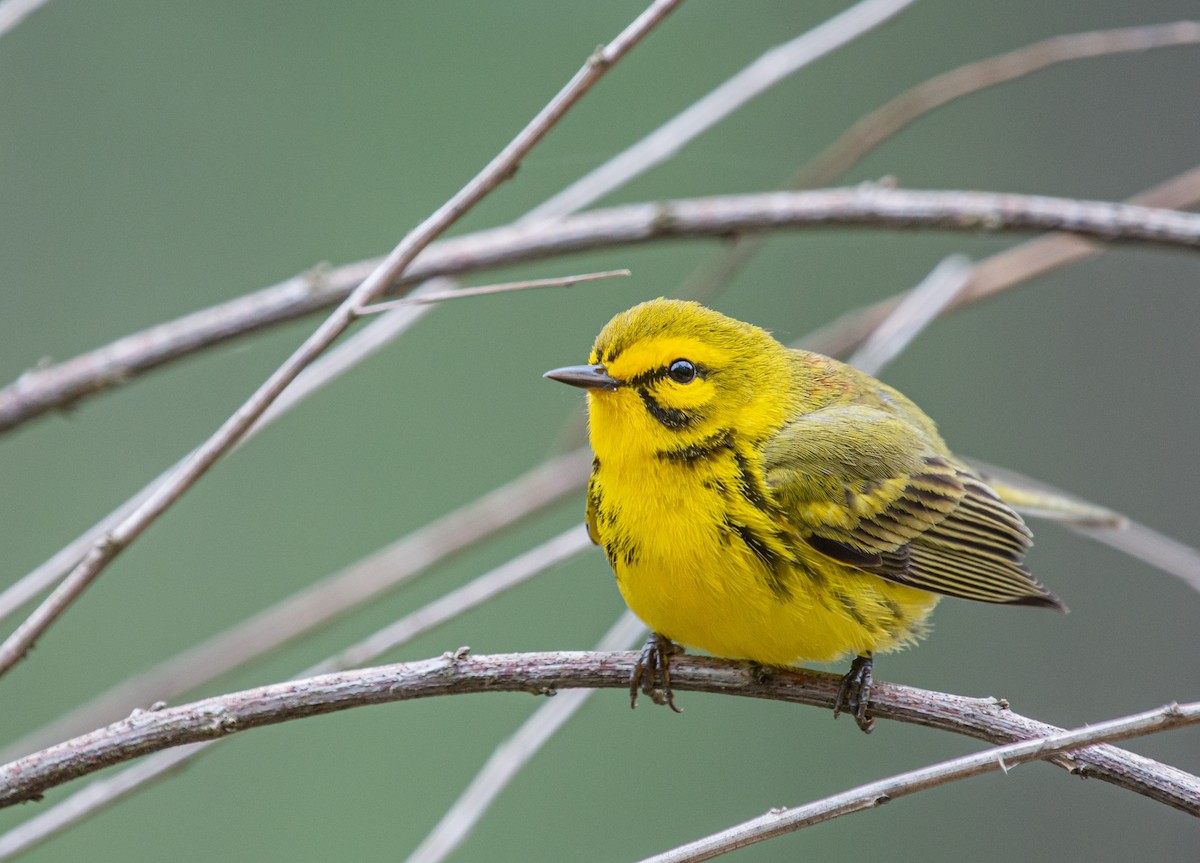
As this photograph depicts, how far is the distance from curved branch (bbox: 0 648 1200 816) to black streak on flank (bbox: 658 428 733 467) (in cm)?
62

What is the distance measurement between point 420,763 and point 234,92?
3619 millimetres

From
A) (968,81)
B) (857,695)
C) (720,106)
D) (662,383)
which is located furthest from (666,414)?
(968,81)

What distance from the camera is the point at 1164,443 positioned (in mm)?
6531

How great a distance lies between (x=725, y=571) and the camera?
2820mm

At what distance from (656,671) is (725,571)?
285mm

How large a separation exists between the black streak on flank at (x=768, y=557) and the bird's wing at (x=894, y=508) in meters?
0.12

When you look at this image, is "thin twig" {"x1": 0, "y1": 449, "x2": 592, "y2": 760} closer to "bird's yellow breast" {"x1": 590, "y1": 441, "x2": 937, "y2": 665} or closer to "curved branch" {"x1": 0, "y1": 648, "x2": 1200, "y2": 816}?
"bird's yellow breast" {"x1": 590, "y1": 441, "x2": 937, "y2": 665}

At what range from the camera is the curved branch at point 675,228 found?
10.6ft

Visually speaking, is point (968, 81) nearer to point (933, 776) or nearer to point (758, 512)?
point (758, 512)

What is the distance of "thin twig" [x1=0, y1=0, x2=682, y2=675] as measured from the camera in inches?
82.3

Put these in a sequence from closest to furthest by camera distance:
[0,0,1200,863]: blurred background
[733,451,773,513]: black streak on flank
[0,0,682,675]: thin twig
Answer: [0,0,682,675]: thin twig, [733,451,773,513]: black streak on flank, [0,0,1200,863]: blurred background

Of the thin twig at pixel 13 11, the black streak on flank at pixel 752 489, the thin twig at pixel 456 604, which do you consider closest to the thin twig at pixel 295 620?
the thin twig at pixel 456 604

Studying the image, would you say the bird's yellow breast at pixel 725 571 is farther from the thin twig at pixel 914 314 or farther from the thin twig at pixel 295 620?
the thin twig at pixel 914 314

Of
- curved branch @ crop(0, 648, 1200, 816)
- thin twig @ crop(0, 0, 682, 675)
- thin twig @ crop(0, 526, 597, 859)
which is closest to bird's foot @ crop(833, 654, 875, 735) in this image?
curved branch @ crop(0, 648, 1200, 816)
